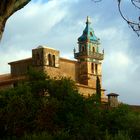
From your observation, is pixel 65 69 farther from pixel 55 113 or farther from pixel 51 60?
pixel 55 113

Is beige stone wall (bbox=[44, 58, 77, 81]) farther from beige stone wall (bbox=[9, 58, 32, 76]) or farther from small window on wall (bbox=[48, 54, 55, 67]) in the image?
beige stone wall (bbox=[9, 58, 32, 76])

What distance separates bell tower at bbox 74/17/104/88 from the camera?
324 ft

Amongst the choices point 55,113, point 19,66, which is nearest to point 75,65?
point 19,66

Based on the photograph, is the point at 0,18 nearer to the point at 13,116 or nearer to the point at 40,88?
the point at 13,116

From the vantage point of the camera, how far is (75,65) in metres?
97.0

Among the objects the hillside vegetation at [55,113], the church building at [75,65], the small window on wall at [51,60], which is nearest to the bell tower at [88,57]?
A: the church building at [75,65]

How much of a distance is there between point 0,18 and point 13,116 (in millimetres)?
29826

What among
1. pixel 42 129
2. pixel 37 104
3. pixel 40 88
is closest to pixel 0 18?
pixel 42 129

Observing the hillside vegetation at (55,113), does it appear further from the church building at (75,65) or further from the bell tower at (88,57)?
the bell tower at (88,57)

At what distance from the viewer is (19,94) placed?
127 feet

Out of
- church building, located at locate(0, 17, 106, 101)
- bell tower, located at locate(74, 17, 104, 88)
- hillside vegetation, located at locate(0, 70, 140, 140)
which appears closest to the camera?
hillside vegetation, located at locate(0, 70, 140, 140)

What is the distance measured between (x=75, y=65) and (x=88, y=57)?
6205mm

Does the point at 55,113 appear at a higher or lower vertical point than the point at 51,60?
lower

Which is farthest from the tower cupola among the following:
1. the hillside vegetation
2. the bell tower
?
the hillside vegetation
